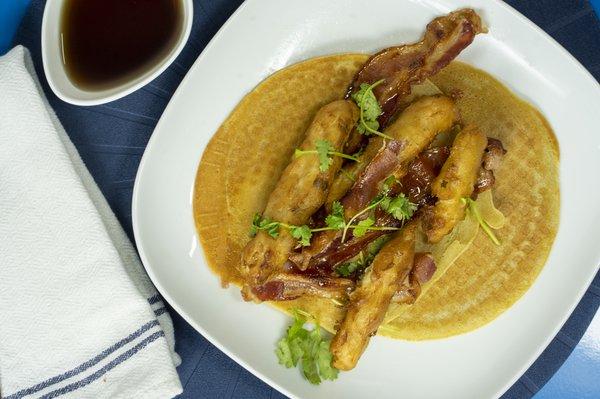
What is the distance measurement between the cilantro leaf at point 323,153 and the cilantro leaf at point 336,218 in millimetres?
201

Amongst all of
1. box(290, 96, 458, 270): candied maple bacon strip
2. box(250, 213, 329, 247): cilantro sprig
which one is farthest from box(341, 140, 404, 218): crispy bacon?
box(250, 213, 329, 247): cilantro sprig

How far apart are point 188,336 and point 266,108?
4.50 ft

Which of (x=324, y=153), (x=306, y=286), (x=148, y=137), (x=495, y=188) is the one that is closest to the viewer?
(x=324, y=153)

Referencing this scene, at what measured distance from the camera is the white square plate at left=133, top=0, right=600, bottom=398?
3188 millimetres

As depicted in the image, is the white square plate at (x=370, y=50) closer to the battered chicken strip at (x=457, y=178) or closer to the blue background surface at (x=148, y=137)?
the blue background surface at (x=148, y=137)

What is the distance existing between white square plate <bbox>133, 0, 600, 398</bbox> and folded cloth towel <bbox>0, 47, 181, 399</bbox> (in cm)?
25

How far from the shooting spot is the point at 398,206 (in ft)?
9.88

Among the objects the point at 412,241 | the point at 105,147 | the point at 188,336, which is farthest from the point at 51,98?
the point at 412,241

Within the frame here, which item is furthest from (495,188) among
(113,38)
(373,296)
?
(113,38)

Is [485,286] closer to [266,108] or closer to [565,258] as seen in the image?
[565,258]

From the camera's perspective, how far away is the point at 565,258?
10.9 feet

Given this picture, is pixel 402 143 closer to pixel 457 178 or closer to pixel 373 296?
Result: pixel 457 178

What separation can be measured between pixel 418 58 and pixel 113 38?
1.55m

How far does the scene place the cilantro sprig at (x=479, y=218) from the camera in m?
3.06
